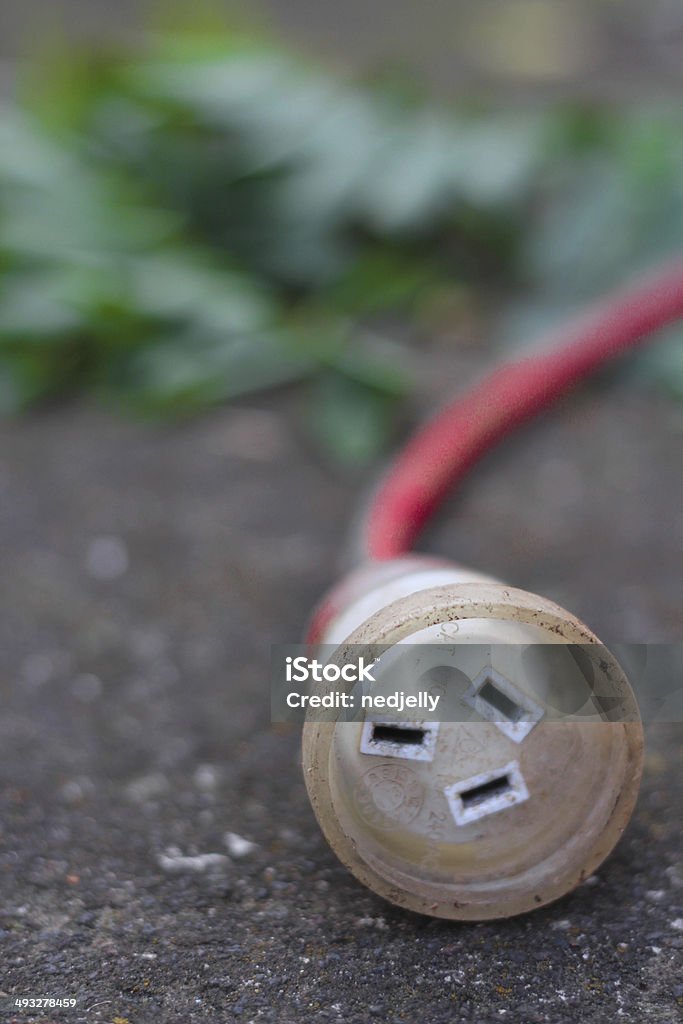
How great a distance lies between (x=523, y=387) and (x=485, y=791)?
1188 mm

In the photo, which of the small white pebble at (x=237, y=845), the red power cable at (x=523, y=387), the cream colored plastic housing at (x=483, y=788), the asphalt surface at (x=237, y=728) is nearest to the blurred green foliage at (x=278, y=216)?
the asphalt surface at (x=237, y=728)

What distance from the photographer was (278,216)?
2654 mm

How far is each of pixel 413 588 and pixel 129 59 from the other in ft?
7.49

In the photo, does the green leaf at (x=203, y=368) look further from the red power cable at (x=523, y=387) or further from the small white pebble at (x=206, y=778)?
Answer: the small white pebble at (x=206, y=778)

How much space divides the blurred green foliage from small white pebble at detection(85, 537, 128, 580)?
1.46 ft

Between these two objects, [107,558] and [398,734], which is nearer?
[398,734]

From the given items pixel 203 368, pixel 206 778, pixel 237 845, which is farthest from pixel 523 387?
pixel 237 845

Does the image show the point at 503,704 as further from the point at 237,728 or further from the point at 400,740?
the point at 237,728

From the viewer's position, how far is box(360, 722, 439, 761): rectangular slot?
3.67 ft

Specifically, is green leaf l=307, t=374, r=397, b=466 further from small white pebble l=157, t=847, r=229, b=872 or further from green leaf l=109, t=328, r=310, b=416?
small white pebble l=157, t=847, r=229, b=872

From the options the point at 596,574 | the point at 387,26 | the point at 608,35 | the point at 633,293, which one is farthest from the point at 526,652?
the point at 387,26

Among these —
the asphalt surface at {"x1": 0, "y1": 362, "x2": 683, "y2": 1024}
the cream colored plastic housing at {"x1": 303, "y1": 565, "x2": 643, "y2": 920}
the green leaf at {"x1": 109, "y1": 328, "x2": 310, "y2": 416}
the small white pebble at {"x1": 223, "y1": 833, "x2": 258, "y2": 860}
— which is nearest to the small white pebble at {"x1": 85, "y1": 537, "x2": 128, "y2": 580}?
the asphalt surface at {"x1": 0, "y1": 362, "x2": 683, "y2": 1024}

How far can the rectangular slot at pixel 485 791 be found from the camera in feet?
3.71

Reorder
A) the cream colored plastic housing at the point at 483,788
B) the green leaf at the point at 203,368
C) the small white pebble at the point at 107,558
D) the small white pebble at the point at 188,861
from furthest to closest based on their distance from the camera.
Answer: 1. the green leaf at the point at 203,368
2. the small white pebble at the point at 107,558
3. the small white pebble at the point at 188,861
4. the cream colored plastic housing at the point at 483,788
